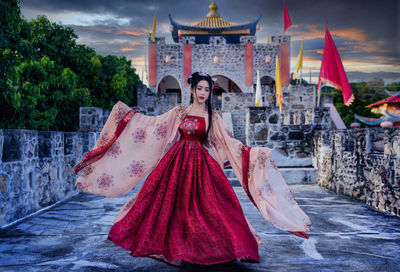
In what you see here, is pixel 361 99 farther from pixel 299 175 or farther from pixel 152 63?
pixel 299 175

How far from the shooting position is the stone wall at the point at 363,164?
4.06m

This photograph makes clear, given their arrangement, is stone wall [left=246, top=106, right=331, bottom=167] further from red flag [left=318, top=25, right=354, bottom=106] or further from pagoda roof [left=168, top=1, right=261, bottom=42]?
pagoda roof [left=168, top=1, right=261, bottom=42]

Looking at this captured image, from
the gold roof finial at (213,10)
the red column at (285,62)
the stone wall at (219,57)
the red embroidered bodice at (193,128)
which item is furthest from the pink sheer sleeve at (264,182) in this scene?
the gold roof finial at (213,10)

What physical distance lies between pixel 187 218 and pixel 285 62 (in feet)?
63.9

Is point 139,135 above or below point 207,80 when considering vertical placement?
below

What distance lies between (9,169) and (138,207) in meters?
1.92

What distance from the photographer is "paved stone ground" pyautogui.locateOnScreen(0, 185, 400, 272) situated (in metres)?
2.56

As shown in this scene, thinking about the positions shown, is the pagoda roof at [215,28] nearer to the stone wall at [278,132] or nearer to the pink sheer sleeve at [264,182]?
the stone wall at [278,132]

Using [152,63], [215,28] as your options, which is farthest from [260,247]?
[215,28]

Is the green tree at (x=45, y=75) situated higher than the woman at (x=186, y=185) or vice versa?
the green tree at (x=45, y=75)

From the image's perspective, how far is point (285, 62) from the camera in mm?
20484

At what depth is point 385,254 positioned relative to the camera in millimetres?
2799

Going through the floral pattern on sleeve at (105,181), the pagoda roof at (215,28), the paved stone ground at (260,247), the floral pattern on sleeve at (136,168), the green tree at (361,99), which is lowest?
the paved stone ground at (260,247)

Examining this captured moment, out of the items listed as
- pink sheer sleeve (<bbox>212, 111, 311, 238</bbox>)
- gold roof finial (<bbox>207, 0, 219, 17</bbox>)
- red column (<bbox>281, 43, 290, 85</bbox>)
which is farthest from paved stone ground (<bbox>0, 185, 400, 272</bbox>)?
gold roof finial (<bbox>207, 0, 219, 17</bbox>)
